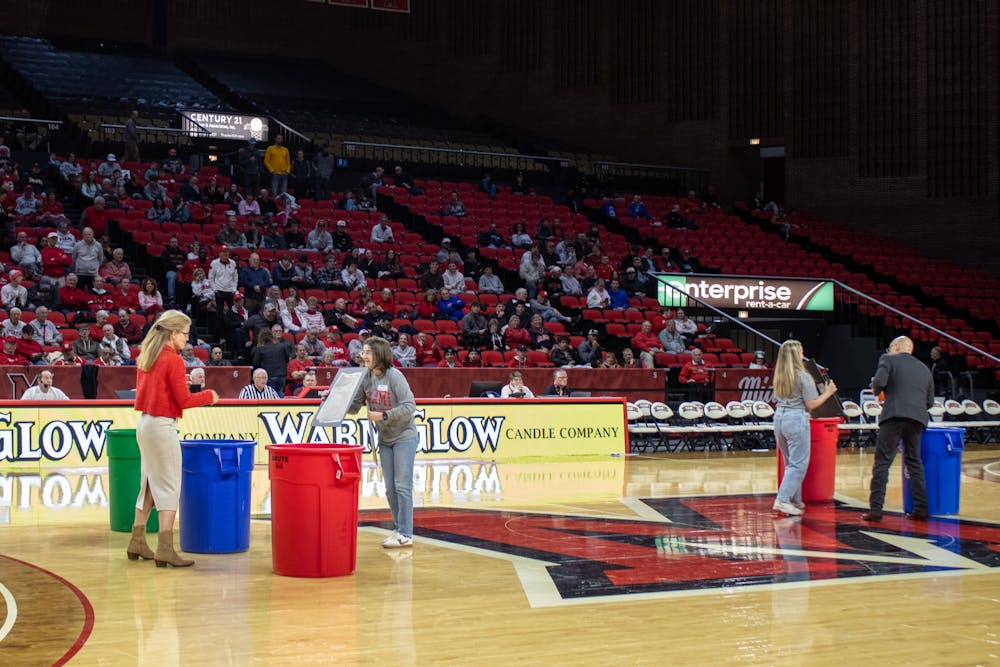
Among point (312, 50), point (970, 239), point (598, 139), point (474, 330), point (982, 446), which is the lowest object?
point (982, 446)

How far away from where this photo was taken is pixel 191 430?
56.3ft

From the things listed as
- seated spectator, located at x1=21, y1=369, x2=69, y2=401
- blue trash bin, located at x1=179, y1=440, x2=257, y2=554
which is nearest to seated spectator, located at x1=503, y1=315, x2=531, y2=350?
seated spectator, located at x1=21, y1=369, x2=69, y2=401

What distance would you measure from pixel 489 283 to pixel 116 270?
7572 millimetres

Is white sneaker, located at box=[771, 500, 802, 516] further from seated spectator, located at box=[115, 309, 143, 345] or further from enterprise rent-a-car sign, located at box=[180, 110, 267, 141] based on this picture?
enterprise rent-a-car sign, located at box=[180, 110, 267, 141]

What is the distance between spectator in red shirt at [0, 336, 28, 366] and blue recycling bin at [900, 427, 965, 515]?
12.2 meters

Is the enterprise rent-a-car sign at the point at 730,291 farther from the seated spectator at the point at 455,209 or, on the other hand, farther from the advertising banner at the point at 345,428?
the advertising banner at the point at 345,428

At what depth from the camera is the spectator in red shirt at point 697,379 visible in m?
22.3

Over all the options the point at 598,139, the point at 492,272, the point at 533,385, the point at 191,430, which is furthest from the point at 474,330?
the point at 598,139

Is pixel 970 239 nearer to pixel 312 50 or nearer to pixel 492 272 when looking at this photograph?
pixel 492 272

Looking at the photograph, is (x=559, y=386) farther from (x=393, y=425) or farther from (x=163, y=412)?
(x=163, y=412)

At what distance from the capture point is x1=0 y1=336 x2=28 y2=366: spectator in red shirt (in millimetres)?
17953

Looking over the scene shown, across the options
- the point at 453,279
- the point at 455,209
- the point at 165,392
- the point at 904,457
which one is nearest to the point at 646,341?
the point at 453,279

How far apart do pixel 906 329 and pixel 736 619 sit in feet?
73.6

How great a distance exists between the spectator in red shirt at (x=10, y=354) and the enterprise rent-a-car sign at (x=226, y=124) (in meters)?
15.5
